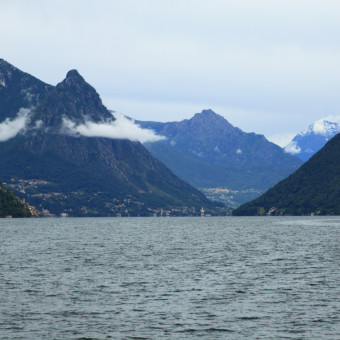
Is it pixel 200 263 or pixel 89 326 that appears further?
pixel 200 263

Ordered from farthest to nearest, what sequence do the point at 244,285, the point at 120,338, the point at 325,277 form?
the point at 325,277, the point at 244,285, the point at 120,338

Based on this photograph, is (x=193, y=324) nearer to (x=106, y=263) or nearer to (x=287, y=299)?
(x=287, y=299)

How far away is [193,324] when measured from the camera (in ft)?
201

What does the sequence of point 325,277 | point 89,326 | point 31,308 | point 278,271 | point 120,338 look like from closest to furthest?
point 120,338, point 89,326, point 31,308, point 325,277, point 278,271

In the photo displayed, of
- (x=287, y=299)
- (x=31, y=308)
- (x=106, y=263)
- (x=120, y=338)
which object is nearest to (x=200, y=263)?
(x=106, y=263)

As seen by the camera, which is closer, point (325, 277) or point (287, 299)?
point (287, 299)

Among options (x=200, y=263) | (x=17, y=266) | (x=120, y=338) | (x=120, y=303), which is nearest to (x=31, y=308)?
(x=120, y=303)

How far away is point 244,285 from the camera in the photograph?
8788 centimetres

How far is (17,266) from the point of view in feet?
375

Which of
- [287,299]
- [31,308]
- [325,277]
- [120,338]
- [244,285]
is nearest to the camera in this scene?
[120,338]

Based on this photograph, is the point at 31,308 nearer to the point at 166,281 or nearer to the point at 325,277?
the point at 166,281

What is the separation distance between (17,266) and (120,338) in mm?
63879

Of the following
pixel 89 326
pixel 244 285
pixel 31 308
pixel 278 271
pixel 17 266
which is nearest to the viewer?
pixel 89 326

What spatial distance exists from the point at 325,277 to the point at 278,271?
10.8 meters
